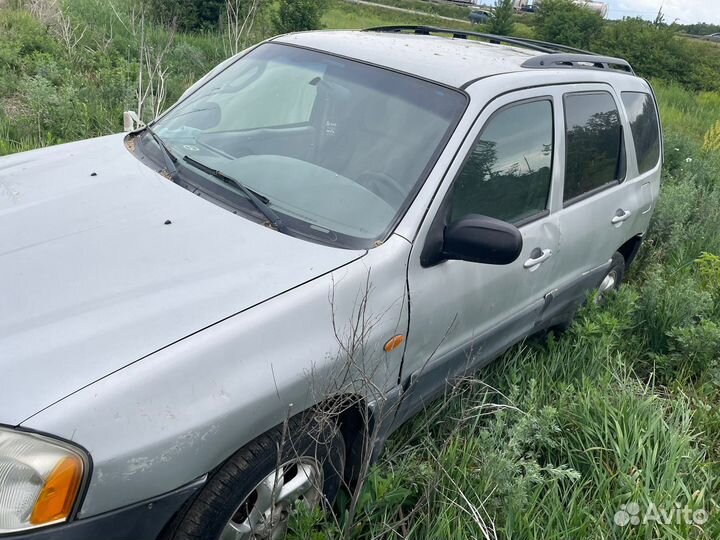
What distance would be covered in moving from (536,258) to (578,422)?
0.81 meters

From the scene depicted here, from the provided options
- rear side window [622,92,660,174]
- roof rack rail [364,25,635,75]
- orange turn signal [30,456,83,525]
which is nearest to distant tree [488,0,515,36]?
rear side window [622,92,660,174]

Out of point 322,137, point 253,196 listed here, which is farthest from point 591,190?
point 253,196

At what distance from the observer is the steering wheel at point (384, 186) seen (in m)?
2.38

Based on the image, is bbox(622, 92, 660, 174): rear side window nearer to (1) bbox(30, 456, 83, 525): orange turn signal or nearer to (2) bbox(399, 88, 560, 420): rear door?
(2) bbox(399, 88, 560, 420): rear door

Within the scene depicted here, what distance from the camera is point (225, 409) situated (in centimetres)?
171

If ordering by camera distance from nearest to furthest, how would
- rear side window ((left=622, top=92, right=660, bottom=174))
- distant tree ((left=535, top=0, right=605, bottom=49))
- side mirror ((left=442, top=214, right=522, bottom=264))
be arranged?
side mirror ((left=442, top=214, right=522, bottom=264)) < rear side window ((left=622, top=92, right=660, bottom=174)) < distant tree ((left=535, top=0, right=605, bottom=49))

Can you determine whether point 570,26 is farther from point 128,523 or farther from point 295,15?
point 128,523

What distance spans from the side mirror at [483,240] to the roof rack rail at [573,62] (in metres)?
1.13

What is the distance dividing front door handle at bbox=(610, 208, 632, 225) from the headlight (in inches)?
122

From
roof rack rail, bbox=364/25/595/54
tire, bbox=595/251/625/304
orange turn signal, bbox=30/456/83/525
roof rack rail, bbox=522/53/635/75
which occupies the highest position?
roof rack rail, bbox=364/25/595/54

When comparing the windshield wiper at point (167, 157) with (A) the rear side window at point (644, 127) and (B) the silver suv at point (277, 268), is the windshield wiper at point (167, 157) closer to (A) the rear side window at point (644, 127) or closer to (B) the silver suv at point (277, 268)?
(B) the silver suv at point (277, 268)

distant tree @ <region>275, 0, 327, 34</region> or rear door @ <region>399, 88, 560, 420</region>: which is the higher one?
distant tree @ <region>275, 0, 327, 34</region>

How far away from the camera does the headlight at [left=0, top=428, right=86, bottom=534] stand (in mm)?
1458

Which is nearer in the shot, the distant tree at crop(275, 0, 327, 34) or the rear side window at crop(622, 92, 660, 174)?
the rear side window at crop(622, 92, 660, 174)
